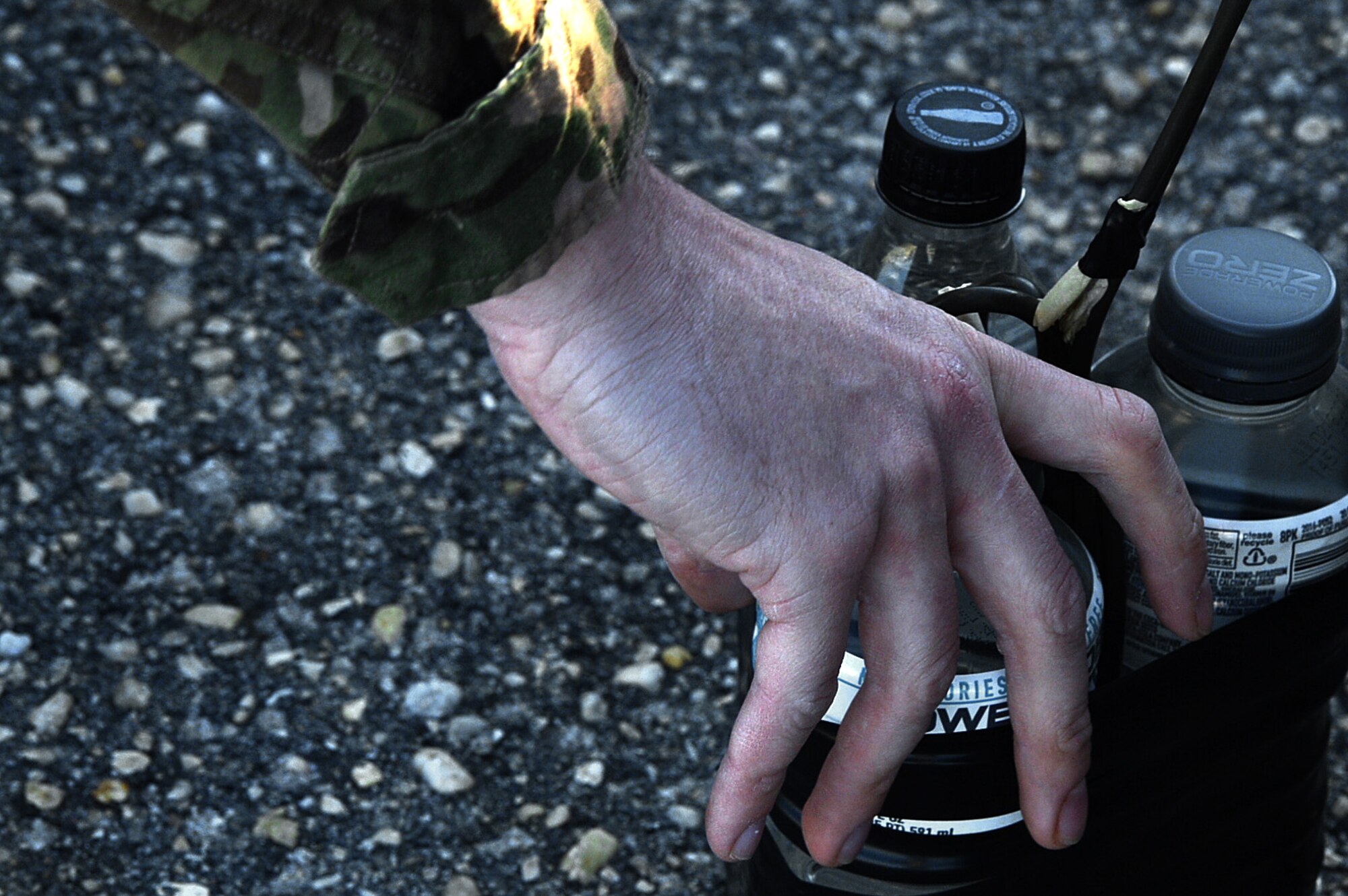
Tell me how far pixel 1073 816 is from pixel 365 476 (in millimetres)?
1050

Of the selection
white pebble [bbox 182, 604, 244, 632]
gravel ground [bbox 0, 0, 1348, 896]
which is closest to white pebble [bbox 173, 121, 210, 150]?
gravel ground [bbox 0, 0, 1348, 896]

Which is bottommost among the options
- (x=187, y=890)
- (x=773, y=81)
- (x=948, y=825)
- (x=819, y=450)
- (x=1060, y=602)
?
(x=187, y=890)

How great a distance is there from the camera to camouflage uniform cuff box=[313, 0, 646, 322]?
0.74m

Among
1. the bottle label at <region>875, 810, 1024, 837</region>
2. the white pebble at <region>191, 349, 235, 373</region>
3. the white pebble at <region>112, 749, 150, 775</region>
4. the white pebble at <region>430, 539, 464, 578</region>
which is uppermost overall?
the bottle label at <region>875, 810, 1024, 837</region>

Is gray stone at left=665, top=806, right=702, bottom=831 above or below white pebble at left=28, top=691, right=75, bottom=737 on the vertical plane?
below

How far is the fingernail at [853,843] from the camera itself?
0.95m

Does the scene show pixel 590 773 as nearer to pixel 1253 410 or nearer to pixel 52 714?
pixel 52 714

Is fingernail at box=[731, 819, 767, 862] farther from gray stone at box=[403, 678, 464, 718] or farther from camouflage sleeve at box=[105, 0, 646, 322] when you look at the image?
gray stone at box=[403, 678, 464, 718]

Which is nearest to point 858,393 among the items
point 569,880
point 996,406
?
point 996,406

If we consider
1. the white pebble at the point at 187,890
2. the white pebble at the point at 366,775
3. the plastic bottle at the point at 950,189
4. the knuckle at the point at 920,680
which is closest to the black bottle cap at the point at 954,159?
the plastic bottle at the point at 950,189

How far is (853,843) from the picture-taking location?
965 mm

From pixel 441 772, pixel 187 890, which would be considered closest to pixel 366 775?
pixel 441 772

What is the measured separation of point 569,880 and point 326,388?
75cm

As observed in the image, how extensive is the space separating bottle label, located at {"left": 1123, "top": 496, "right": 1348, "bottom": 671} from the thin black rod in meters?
0.23
